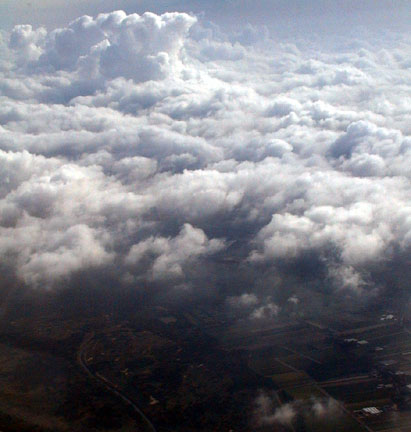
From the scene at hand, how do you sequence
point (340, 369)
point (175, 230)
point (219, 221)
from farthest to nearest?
1. point (219, 221)
2. point (175, 230)
3. point (340, 369)

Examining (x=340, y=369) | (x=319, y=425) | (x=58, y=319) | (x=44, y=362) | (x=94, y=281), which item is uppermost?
(x=94, y=281)

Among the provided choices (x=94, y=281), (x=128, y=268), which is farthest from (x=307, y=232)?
(x=94, y=281)

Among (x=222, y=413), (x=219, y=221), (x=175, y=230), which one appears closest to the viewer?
(x=222, y=413)

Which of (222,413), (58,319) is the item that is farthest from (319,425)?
(58,319)

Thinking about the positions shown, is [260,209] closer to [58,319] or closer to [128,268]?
[128,268]

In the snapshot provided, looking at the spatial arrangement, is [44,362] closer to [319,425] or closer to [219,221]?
[319,425]

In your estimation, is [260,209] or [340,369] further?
[260,209]

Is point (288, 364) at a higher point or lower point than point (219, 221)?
lower
